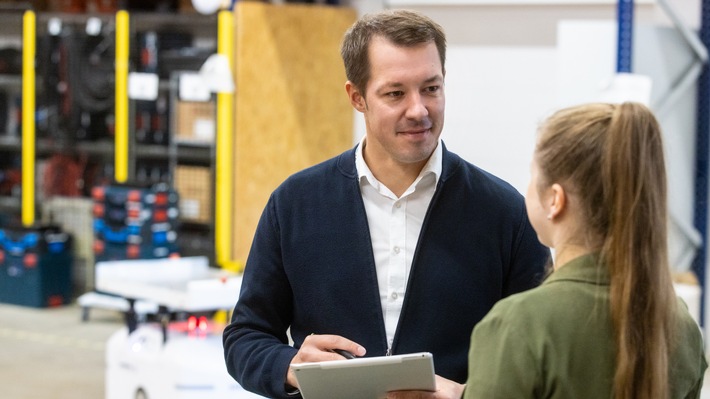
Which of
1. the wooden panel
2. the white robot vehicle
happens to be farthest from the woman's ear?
the wooden panel

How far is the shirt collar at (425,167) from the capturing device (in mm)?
2391

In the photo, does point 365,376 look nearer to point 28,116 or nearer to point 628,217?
point 628,217

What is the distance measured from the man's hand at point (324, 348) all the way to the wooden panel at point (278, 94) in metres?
6.21

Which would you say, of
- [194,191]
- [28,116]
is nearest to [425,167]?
[194,191]

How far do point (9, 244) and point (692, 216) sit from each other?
565cm

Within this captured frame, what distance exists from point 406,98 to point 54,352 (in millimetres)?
6087

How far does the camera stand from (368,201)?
2.44m

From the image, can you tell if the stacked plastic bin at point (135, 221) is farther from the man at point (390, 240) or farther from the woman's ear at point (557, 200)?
the woman's ear at point (557, 200)

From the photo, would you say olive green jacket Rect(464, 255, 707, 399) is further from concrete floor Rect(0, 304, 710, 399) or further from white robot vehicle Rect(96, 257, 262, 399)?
concrete floor Rect(0, 304, 710, 399)

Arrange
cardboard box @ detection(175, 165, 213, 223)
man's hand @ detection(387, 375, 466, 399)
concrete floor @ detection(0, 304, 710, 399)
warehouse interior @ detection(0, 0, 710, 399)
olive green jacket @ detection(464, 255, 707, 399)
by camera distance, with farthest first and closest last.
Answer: cardboard box @ detection(175, 165, 213, 223) < warehouse interior @ detection(0, 0, 710, 399) < concrete floor @ detection(0, 304, 710, 399) < man's hand @ detection(387, 375, 466, 399) < olive green jacket @ detection(464, 255, 707, 399)

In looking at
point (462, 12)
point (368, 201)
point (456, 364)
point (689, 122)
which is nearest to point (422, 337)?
point (456, 364)

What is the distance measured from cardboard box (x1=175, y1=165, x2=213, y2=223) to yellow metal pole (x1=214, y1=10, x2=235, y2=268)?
0.74 feet

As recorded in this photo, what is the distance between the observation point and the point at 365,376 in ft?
6.84

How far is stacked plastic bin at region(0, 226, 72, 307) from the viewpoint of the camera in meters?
9.23
